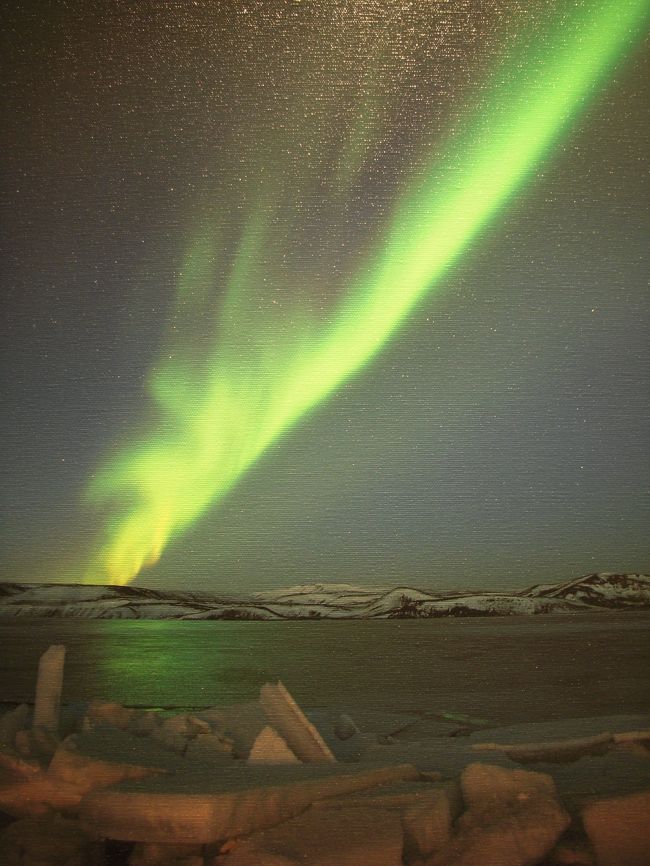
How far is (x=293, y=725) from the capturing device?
5.27 feet

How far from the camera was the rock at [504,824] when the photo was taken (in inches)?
58.5

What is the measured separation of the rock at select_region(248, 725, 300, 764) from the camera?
5.18ft

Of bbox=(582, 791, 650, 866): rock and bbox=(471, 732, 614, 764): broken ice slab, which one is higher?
bbox=(471, 732, 614, 764): broken ice slab

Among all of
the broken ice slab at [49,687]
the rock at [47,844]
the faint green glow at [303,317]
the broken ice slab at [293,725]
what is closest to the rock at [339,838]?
the broken ice slab at [293,725]

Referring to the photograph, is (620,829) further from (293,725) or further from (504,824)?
(293,725)

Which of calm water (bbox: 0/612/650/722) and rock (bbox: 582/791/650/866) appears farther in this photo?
calm water (bbox: 0/612/650/722)

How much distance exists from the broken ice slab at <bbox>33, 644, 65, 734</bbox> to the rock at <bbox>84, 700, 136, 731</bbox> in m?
0.07

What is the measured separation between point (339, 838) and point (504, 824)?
320 mm

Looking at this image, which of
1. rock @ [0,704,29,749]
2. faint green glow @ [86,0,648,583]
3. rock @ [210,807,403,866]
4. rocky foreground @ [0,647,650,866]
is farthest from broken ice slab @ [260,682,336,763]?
rock @ [0,704,29,749]

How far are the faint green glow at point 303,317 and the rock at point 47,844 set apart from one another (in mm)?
490

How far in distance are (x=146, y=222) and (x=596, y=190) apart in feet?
3.26

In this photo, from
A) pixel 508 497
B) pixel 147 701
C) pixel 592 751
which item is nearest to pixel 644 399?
pixel 508 497

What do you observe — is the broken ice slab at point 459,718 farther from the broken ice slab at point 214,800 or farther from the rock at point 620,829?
the rock at point 620,829

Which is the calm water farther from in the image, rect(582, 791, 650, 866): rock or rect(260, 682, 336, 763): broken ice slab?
rect(582, 791, 650, 866): rock
